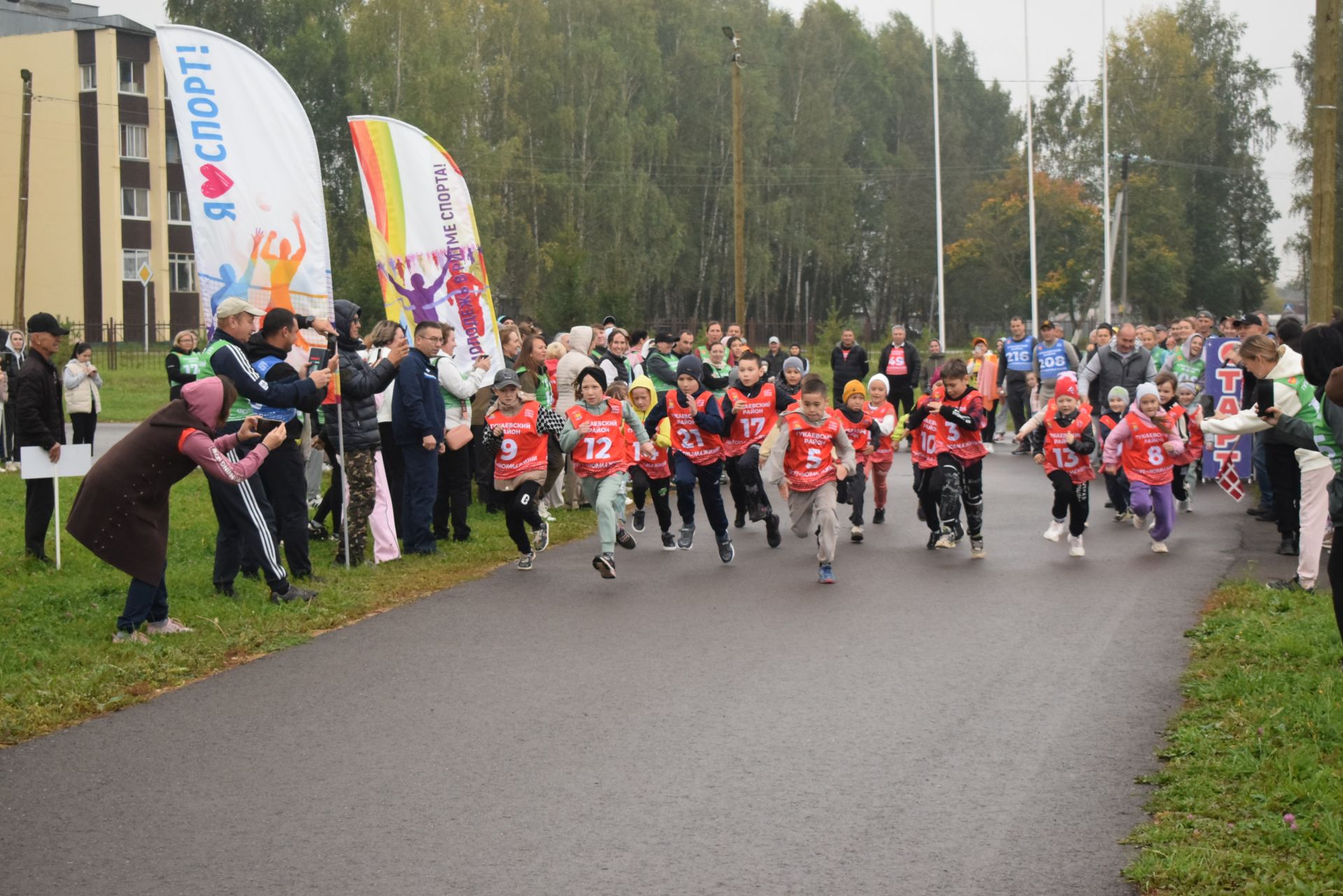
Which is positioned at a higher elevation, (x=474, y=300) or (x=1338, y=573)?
(x=474, y=300)

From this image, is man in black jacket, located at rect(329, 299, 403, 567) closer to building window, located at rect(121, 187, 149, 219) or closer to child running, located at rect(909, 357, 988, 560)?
child running, located at rect(909, 357, 988, 560)

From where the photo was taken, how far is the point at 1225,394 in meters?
17.8

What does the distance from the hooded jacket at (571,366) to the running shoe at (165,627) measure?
647 centimetres

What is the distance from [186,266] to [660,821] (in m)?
60.7

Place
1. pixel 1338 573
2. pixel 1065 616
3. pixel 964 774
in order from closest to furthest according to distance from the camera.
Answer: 1. pixel 964 774
2. pixel 1338 573
3. pixel 1065 616

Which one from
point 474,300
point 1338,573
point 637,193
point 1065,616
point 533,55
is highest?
point 533,55

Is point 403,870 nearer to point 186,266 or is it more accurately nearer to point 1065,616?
point 1065,616

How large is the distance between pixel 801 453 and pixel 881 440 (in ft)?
9.19

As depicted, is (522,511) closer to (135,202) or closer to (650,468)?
(650,468)

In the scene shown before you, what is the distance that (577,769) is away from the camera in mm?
6492

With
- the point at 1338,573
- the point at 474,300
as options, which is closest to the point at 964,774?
the point at 1338,573

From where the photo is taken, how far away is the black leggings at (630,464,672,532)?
557 inches

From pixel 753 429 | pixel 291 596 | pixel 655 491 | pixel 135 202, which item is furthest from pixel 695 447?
pixel 135 202

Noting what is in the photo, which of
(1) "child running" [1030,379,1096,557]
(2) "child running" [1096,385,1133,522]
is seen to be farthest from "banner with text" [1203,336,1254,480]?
(1) "child running" [1030,379,1096,557]
